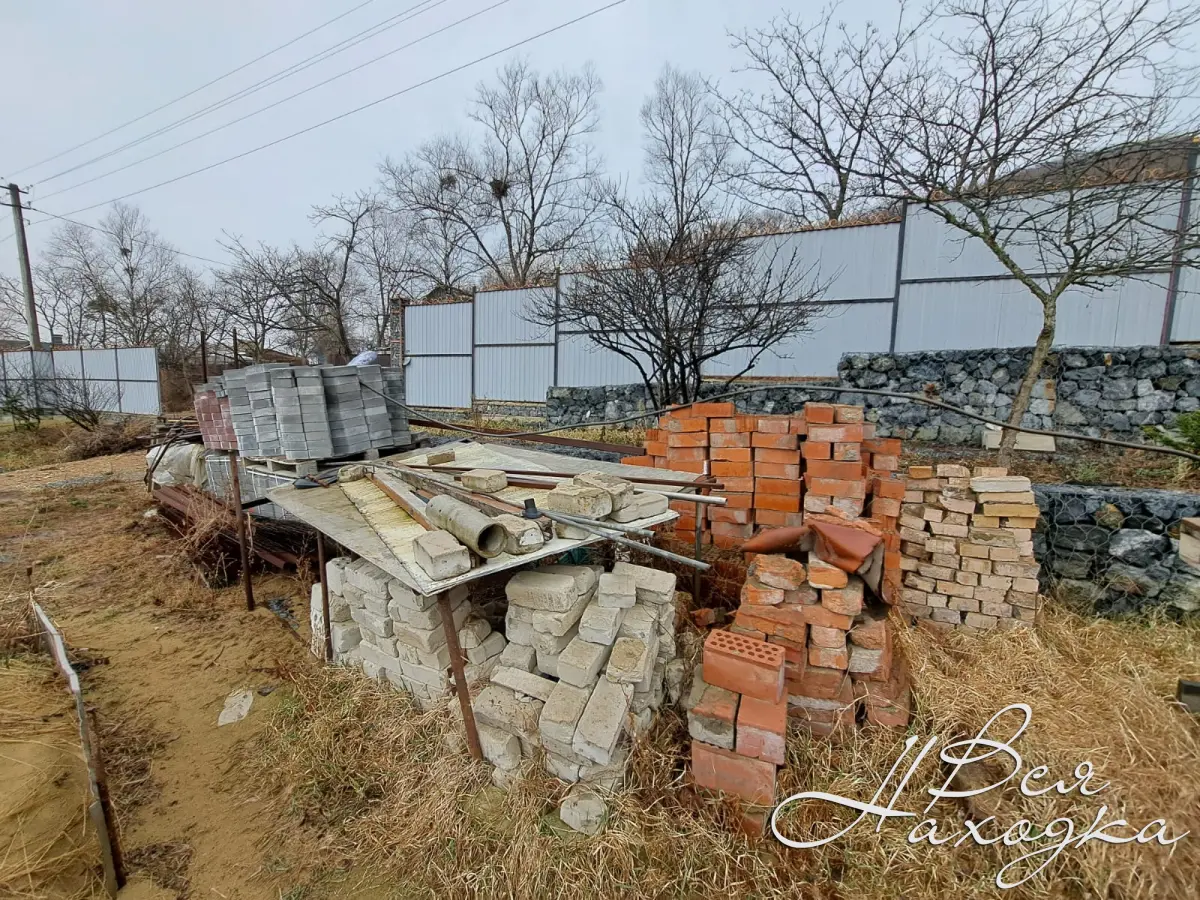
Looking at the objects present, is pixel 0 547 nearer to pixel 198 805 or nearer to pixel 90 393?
pixel 198 805

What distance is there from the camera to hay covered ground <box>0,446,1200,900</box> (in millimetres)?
1914

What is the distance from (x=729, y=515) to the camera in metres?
3.90

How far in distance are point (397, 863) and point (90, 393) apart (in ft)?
69.7

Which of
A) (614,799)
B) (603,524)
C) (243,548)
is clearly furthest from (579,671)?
(243,548)

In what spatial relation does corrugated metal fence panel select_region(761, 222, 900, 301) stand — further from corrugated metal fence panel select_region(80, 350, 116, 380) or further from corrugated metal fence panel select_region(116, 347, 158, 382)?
corrugated metal fence panel select_region(80, 350, 116, 380)

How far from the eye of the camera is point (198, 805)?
8.34 ft

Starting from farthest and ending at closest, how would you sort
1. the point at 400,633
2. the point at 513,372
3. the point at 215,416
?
the point at 513,372 < the point at 215,416 < the point at 400,633

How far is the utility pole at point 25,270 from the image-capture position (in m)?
17.6

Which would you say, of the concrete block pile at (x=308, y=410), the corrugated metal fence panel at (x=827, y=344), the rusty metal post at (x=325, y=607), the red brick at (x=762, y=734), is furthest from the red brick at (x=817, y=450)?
the corrugated metal fence panel at (x=827, y=344)

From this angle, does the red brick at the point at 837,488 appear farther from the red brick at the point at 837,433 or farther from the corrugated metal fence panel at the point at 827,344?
the corrugated metal fence panel at the point at 827,344

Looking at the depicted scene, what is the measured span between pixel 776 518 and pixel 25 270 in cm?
2694

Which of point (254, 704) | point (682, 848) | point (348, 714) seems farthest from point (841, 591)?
point (254, 704)

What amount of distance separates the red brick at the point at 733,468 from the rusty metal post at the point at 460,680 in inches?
90.0

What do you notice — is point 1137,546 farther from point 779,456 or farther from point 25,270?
point 25,270
